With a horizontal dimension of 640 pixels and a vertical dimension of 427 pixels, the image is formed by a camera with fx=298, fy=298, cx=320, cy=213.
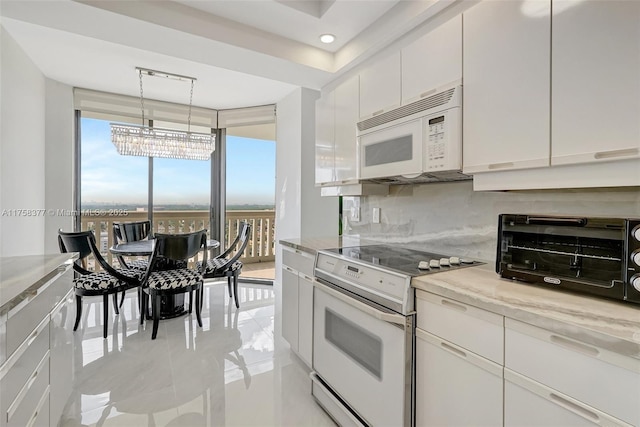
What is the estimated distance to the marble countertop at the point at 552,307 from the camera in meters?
0.77

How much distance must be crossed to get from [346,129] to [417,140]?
76 cm

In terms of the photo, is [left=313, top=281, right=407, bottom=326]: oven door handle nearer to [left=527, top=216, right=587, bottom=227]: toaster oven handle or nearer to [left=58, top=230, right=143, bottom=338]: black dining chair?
[left=527, top=216, right=587, bottom=227]: toaster oven handle

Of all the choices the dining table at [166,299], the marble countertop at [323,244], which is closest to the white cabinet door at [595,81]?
the marble countertop at [323,244]

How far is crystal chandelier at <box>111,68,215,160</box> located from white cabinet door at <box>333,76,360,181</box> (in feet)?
6.11

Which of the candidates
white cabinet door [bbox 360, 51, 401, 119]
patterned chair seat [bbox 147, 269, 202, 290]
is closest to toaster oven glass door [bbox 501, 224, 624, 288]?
white cabinet door [bbox 360, 51, 401, 119]

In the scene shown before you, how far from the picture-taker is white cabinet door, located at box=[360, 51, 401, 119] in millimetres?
1822

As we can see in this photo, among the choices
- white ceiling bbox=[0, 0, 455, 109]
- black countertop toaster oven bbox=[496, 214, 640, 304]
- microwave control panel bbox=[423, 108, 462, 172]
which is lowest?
black countertop toaster oven bbox=[496, 214, 640, 304]

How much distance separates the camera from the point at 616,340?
742mm

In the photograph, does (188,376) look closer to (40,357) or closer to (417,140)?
(40,357)

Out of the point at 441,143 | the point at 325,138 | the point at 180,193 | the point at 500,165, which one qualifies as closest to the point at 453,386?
the point at 500,165

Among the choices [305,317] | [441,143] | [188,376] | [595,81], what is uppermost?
[595,81]

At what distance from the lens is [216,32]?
82.6 inches

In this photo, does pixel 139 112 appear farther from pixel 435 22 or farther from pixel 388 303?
pixel 388 303

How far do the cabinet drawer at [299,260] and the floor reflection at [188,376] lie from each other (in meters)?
0.77
